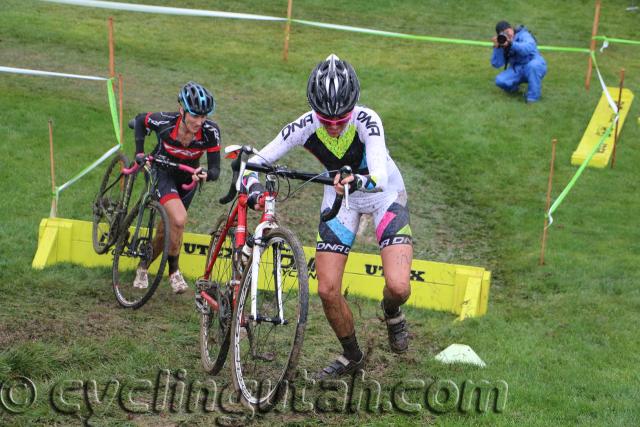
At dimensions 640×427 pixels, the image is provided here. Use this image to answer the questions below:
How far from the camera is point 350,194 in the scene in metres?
6.82

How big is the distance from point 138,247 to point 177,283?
1.82 feet

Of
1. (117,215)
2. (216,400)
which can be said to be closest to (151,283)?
(117,215)

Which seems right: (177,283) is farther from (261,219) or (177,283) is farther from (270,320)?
(270,320)

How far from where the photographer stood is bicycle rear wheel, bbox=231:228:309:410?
6.03 metres

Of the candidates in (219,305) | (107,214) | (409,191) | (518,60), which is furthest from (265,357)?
(518,60)

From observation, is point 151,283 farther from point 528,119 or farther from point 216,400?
point 528,119

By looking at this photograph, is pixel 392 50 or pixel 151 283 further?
pixel 392 50

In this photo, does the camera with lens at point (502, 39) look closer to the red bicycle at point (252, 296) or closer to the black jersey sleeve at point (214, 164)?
the black jersey sleeve at point (214, 164)

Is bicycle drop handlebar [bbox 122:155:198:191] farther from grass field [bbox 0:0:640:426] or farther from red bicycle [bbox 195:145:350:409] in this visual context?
red bicycle [bbox 195:145:350:409]

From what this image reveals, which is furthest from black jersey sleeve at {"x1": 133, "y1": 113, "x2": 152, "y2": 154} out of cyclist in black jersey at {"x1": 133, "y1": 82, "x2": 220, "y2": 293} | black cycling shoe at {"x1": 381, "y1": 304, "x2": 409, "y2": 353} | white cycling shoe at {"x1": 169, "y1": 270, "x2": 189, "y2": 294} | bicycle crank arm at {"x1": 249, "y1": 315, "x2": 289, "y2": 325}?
bicycle crank arm at {"x1": 249, "y1": 315, "x2": 289, "y2": 325}

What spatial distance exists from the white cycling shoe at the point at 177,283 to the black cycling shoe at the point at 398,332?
254cm

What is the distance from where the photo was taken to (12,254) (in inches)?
408

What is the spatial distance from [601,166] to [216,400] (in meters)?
10.5

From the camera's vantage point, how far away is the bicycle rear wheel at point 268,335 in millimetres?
6031
